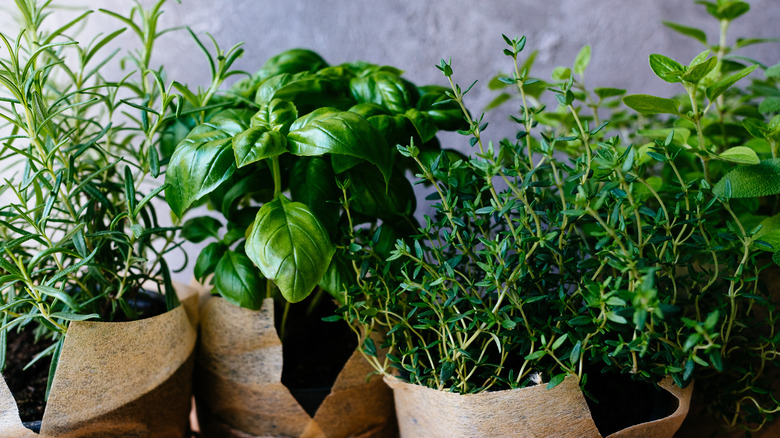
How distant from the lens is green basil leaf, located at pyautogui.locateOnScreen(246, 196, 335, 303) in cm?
53

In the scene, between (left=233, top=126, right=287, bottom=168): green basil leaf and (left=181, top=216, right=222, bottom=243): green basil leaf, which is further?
(left=181, top=216, right=222, bottom=243): green basil leaf

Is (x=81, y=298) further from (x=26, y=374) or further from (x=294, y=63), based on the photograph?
(x=294, y=63)

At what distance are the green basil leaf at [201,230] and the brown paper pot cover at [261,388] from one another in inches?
3.5

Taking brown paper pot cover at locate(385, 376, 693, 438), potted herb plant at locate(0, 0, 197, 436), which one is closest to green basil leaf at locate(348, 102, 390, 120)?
potted herb plant at locate(0, 0, 197, 436)

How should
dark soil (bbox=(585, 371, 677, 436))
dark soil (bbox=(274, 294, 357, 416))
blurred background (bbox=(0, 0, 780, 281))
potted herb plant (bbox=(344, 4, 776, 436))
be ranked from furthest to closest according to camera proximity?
blurred background (bbox=(0, 0, 780, 281))
dark soil (bbox=(274, 294, 357, 416))
dark soil (bbox=(585, 371, 677, 436))
potted herb plant (bbox=(344, 4, 776, 436))

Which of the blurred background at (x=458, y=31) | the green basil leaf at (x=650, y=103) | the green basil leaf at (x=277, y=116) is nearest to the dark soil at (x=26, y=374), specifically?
the green basil leaf at (x=277, y=116)

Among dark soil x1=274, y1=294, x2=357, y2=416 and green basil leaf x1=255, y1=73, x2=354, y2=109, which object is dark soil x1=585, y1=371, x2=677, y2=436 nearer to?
dark soil x1=274, y1=294, x2=357, y2=416

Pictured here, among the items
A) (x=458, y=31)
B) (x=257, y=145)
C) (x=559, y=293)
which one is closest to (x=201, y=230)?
(x=257, y=145)

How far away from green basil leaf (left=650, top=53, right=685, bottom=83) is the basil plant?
0.74 ft

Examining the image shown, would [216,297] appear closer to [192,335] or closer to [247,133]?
[192,335]

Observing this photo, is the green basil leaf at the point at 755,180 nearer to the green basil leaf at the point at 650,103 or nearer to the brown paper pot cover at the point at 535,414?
the green basil leaf at the point at 650,103

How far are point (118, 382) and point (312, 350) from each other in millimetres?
265

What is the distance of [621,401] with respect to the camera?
2.07 feet

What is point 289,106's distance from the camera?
24.3 inches
